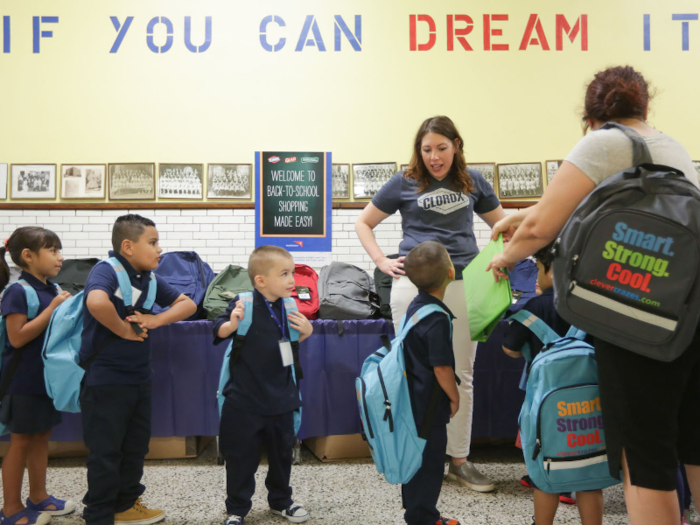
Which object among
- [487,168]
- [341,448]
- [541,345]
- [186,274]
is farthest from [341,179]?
[541,345]

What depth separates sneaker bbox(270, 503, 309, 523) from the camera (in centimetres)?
227

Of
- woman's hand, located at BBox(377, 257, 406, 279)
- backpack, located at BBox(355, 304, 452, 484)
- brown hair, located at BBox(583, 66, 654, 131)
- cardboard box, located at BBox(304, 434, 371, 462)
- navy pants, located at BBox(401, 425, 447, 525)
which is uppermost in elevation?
brown hair, located at BBox(583, 66, 654, 131)

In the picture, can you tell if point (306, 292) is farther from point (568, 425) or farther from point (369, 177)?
point (568, 425)

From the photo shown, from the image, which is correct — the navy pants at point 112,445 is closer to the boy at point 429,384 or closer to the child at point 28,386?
the child at point 28,386

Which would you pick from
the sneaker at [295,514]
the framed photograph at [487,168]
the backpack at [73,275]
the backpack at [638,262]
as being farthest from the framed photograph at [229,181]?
the backpack at [638,262]

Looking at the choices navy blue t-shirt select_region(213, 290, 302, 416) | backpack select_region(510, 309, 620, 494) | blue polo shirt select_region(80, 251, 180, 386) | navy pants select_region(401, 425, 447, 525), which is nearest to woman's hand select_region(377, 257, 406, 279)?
navy blue t-shirt select_region(213, 290, 302, 416)

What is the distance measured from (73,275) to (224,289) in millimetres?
1030

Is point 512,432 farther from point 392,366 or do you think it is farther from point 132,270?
point 132,270

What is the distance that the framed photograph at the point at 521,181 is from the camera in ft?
14.9

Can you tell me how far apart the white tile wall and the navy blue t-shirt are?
7.66 feet

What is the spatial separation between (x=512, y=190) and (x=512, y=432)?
86.7 inches

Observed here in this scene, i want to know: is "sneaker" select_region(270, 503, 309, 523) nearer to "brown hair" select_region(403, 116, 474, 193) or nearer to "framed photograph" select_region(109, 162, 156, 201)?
"brown hair" select_region(403, 116, 474, 193)

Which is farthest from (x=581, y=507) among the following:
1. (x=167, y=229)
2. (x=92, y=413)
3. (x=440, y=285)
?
(x=167, y=229)

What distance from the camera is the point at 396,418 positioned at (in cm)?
195
